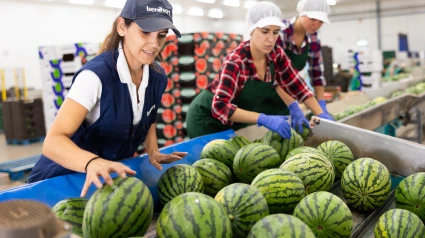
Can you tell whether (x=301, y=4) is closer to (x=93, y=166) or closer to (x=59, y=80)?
(x=93, y=166)

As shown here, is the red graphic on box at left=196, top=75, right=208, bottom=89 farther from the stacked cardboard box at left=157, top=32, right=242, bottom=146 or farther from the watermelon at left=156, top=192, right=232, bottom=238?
the watermelon at left=156, top=192, right=232, bottom=238

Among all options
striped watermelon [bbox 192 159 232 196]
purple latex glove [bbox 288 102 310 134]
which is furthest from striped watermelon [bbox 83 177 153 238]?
purple latex glove [bbox 288 102 310 134]

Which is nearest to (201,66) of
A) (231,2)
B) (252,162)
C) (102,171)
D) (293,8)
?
(252,162)

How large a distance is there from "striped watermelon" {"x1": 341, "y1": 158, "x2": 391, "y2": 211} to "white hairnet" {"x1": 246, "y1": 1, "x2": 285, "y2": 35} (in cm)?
135

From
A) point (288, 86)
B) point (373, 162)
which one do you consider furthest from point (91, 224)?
point (288, 86)

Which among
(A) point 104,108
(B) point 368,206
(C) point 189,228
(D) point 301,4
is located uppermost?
(D) point 301,4

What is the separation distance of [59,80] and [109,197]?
20.4 feet

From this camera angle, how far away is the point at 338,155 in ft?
6.57

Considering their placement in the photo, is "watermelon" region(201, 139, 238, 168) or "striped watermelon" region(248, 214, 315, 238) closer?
"striped watermelon" region(248, 214, 315, 238)

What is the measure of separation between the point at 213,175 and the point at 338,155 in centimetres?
70

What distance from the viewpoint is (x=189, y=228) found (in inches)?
41.8

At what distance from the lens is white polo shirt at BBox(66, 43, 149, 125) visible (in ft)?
5.68

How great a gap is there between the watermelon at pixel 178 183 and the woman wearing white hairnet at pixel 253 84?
0.82 meters

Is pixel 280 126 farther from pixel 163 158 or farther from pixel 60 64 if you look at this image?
pixel 60 64
